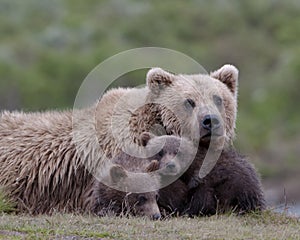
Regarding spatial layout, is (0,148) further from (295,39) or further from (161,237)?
(295,39)

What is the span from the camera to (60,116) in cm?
1145

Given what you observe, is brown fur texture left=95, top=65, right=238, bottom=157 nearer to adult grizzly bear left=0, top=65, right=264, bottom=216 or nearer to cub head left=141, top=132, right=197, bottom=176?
adult grizzly bear left=0, top=65, right=264, bottom=216

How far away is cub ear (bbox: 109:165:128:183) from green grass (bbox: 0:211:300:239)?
66 centimetres

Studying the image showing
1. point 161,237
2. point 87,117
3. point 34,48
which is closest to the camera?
point 161,237

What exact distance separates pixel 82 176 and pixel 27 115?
4.28ft

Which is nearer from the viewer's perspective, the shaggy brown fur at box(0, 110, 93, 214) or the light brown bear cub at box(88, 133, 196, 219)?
the light brown bear cub at box(88, 133, 196, 219)

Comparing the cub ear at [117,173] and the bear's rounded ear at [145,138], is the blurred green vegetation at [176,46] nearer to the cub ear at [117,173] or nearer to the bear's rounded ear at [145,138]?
A: the bear's rounded ear at [145,138]

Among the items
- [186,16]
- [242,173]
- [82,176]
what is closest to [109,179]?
[82,176]

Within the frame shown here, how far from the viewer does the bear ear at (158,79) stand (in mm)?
11219

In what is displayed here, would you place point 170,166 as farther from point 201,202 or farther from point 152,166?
point 201,202

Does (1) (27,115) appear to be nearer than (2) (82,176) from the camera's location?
No

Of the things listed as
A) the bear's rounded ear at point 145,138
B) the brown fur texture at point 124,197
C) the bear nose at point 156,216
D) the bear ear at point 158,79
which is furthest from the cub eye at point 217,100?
the bear nose at point 156,216

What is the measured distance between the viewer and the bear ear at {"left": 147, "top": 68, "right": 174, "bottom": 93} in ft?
36.8

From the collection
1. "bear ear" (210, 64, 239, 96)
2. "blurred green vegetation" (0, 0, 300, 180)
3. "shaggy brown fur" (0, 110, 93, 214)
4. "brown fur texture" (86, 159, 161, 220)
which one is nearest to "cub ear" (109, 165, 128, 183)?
"brown fur texture" (86, 159, 161, 220)
